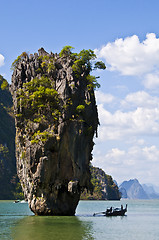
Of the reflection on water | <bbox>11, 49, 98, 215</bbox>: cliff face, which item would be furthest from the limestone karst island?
the reflection on water

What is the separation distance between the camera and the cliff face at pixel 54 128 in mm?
45344

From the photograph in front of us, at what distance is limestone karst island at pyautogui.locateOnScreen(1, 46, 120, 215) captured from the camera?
4538 cm

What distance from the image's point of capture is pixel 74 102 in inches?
1908

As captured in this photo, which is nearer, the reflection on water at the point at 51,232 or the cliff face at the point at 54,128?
the reflection on water at the point at 51,232

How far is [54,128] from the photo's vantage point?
153ft

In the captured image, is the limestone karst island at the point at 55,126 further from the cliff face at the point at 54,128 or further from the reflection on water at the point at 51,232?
the reflection on water at the point at 51,232

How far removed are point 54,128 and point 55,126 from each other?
0.31 m

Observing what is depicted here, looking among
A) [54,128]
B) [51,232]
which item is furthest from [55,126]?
[51,232]

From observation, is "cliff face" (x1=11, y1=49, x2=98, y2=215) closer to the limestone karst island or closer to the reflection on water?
the limestone karst island

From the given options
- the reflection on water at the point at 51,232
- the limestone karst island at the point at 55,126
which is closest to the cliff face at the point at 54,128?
the limestone karst island at the point at 55,126

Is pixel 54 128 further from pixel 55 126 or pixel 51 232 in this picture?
pixel 51 232

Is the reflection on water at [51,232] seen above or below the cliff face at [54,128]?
below

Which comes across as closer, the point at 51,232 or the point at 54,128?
the point at 51,232

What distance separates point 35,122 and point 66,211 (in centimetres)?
1248
